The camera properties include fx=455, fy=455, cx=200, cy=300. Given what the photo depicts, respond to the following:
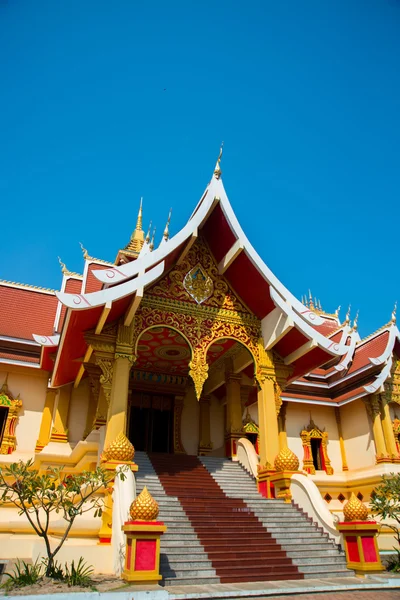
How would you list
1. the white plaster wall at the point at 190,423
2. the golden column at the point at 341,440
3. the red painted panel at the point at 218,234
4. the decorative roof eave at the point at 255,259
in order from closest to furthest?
1. the decorative roof eave at the point at 255,259
2. the red painted panel at the point at 218,234
3. the white plaster wall at the point at 190,423
4. the golden column at the point at 341,440

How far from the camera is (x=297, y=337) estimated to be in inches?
369

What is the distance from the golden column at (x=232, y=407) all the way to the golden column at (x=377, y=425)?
3599 millimetres

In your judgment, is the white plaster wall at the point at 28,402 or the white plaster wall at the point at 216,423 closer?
the white plaster wall at the point at 28,402

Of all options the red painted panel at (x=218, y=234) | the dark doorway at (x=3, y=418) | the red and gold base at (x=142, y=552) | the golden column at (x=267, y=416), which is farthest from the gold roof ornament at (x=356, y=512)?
the dark doorway at (x=3, y=418)

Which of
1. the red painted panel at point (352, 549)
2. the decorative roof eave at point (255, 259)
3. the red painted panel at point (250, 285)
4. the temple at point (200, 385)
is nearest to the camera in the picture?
the red painted panel at point (352, 549)

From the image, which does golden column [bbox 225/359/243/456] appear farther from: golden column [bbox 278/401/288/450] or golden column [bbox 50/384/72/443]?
golden column [bbox 50/384/72/443]

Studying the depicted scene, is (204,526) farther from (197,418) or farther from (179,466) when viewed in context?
(197,418)

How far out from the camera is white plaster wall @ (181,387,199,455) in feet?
39.0

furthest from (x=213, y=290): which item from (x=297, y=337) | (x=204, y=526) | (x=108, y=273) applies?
(x=204, y=526)

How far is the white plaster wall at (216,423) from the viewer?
471 inches

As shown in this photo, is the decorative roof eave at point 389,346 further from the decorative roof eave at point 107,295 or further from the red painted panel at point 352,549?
the decorative roof eave at point 107,295

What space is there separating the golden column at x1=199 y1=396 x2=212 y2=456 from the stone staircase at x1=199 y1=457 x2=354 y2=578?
2514 mm

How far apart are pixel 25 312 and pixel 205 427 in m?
5.64

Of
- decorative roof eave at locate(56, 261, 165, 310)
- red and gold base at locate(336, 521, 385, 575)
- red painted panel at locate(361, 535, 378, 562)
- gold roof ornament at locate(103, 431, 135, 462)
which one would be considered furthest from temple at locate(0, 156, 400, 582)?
red painted panel at locate(361, 535, 378, 562)
